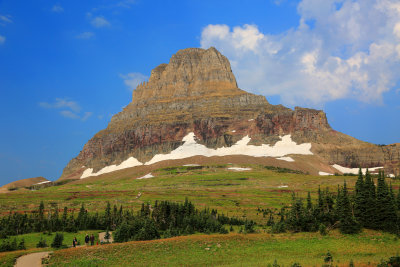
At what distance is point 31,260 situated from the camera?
114ft

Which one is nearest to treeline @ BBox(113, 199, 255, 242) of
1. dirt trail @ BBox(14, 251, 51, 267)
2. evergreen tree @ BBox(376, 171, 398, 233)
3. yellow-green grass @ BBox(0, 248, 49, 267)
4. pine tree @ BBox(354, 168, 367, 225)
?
dirt trail @ BBox(14, 251, 51, 267)

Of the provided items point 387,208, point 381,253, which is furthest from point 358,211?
point 381,253

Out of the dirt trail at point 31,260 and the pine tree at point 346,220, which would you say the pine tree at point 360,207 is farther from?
the dirt trail at point 31,260

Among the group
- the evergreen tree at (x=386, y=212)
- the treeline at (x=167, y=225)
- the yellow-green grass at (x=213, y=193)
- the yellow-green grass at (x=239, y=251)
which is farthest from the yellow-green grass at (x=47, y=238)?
the evergreen tree at (x=386, y=212)

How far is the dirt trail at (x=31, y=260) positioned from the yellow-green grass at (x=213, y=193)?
48.2m

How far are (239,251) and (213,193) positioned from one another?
303 feet

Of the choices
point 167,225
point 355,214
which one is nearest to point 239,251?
point 355,214

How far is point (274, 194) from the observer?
124 metres

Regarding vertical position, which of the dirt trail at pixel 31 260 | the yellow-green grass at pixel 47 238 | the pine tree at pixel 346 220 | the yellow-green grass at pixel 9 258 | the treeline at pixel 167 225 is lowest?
the yellow-green grass at pixel 47 238

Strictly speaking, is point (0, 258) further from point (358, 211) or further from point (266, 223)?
point (266, 223)

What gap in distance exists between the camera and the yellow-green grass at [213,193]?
103 metres

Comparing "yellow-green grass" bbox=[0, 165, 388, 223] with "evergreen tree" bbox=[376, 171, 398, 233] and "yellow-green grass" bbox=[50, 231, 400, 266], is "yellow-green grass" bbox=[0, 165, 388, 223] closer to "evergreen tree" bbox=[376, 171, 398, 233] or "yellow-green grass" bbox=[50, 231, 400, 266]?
"evergreen tree" bbox=[376, 171, 398, 233]

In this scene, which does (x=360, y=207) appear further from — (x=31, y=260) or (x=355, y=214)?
(x=31, y=260)

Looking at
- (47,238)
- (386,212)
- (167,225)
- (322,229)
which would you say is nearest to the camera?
(322,229)
